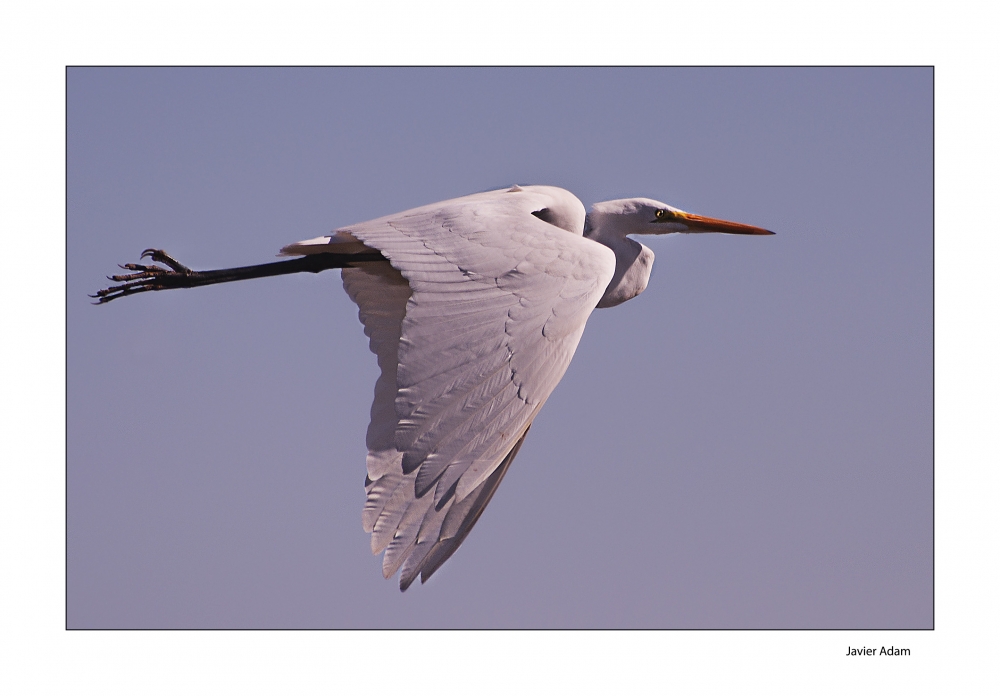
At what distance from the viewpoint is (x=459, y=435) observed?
14.5 ft

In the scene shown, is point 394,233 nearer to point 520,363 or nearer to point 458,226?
point 458,226

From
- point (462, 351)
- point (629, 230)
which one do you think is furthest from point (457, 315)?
point (629, 230)

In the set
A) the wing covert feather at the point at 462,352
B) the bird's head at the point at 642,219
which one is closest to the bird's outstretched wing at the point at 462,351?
the wing covert feather at the point at 462,352

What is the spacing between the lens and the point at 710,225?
22.3 feet

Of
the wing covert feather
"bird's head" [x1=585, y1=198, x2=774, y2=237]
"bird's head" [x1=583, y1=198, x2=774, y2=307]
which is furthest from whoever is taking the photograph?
"bird's head" [x1=585, y1=198, x2=774, y2=237]

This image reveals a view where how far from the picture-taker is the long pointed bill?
6.69 meters

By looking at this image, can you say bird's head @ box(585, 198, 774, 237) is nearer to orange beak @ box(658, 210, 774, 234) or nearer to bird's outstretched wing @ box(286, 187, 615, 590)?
orange beak @ box(658, 210, 774, 234)

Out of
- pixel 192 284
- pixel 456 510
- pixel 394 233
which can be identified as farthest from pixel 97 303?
pixel 456 510

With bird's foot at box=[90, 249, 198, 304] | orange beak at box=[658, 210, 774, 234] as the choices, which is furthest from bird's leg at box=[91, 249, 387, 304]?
orange beak at box=[658, 210, 774, 234]

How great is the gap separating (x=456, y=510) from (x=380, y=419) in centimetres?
69

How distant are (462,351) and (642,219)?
7.39 feet

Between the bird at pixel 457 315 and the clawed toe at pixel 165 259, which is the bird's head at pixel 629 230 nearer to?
the bird at pixel 457 315

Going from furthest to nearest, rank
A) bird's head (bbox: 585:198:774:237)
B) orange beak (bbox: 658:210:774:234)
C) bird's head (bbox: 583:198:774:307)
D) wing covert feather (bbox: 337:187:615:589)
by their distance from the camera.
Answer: orange beak (bbox: 658:210:774:234) < bird's head (bbox: 585:198:774:237) < bird's head (bbox: 583:198:774:307) < wing covert feather (bbox: 337:187:615:589)

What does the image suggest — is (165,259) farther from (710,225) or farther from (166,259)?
(710,225)
